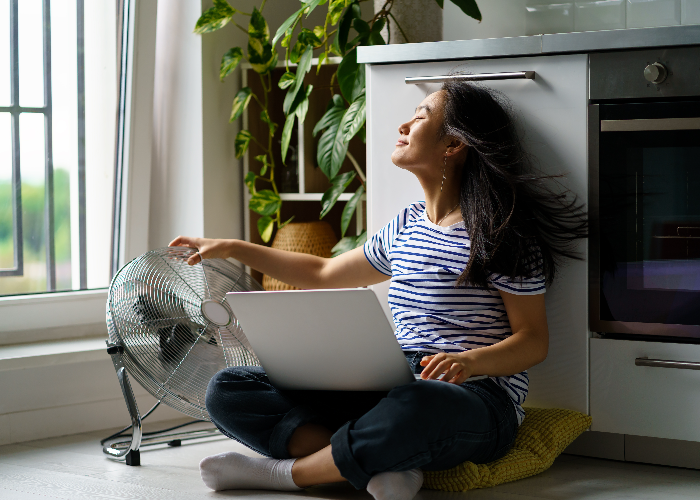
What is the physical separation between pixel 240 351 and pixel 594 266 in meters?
0.79

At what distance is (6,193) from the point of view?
2.28 m

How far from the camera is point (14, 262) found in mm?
2293

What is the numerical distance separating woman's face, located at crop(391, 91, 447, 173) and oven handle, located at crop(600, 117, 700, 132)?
0.33m

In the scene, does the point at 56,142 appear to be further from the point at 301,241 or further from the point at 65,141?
the point at 301,241

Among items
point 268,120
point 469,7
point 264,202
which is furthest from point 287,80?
point 469,7

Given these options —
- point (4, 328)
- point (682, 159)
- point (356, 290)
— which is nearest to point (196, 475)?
point (356, 290)

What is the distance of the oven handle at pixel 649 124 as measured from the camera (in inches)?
62.6

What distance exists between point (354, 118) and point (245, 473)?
99 cm

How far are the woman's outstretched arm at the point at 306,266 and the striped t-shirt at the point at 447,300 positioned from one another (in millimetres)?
159

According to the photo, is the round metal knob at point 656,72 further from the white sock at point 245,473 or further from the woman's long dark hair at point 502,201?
the white sock at point 245,473

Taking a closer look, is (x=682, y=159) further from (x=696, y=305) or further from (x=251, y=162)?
(x=251, y=162)

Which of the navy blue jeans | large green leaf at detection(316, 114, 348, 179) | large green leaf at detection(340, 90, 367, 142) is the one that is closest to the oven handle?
the navy blue jeans

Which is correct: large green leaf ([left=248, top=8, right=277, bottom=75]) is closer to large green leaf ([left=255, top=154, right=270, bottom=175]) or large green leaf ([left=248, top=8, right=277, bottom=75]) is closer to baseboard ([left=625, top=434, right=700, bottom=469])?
large green leaf ([left=255, top=154, right=270, bottom=175])

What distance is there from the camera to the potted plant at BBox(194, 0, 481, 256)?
7.09ft
